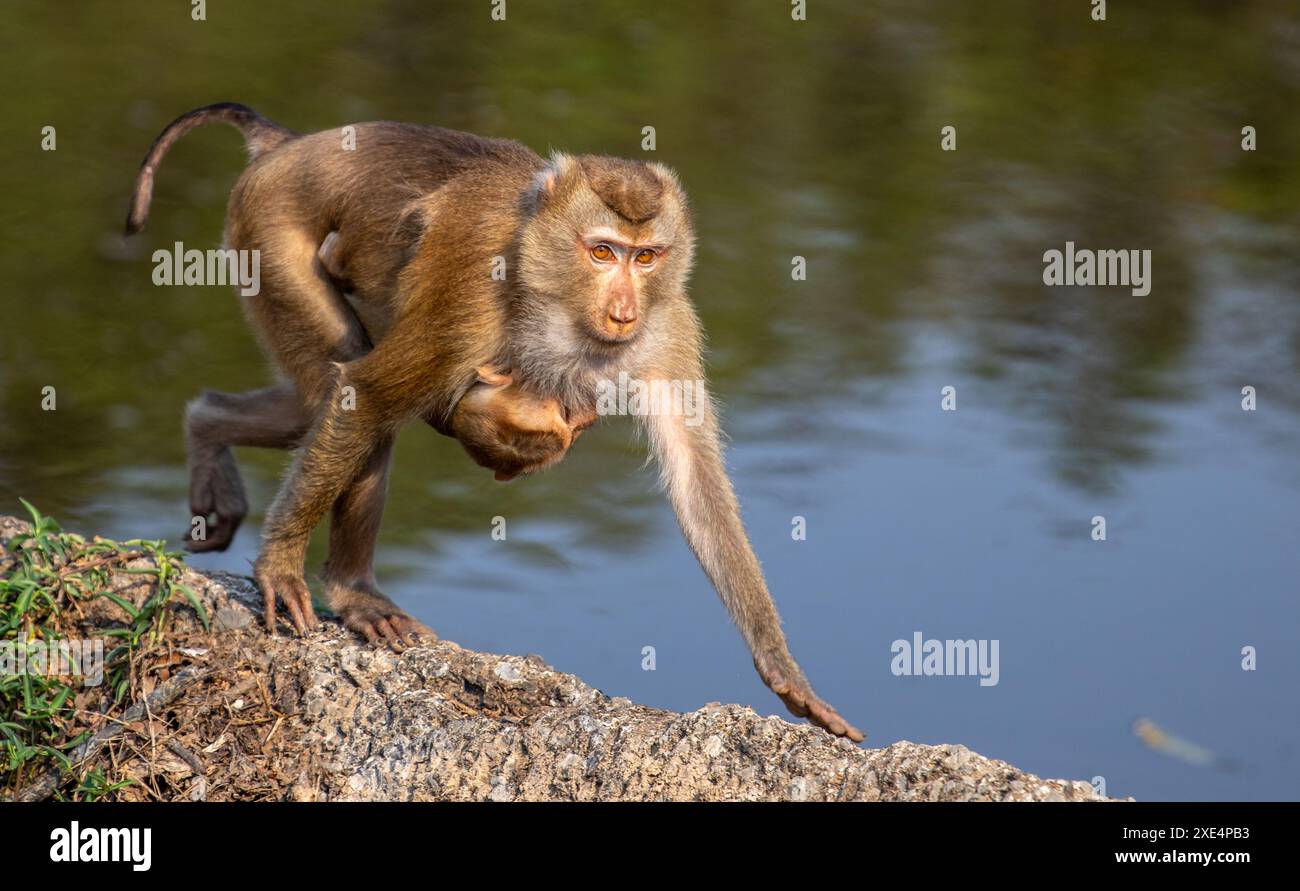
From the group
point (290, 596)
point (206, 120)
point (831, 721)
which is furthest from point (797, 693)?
point (206, 120)

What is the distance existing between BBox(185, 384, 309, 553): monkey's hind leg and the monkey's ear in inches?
58.8

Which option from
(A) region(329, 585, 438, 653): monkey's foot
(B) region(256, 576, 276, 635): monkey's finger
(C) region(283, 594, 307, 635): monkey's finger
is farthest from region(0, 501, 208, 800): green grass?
(A) region(329, 585, 438, 653): monkey's foot

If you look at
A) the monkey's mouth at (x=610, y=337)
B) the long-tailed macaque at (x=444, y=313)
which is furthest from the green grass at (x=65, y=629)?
the monkey's mouth at (x=610, y=337)

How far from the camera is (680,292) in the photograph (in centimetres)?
787

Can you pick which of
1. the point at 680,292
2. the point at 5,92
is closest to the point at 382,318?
the point at 680,292

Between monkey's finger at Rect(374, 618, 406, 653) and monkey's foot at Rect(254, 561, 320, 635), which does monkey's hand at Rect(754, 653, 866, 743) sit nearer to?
monkey's finger at Rect(374, 618, 406, 653)

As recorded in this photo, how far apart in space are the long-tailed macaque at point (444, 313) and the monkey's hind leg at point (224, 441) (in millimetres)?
153

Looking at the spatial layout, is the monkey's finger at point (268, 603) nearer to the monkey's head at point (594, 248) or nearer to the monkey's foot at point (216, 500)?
the monkey's foot at point (216, 500)

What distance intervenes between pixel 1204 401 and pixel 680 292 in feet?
23.5

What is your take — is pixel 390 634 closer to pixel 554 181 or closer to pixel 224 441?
pixel 224 441

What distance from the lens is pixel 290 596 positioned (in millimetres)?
7301

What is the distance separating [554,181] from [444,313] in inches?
26.5

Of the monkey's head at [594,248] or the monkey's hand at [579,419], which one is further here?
the monkey's hand at [579,419]

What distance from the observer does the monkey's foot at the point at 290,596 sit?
7.22 metres
